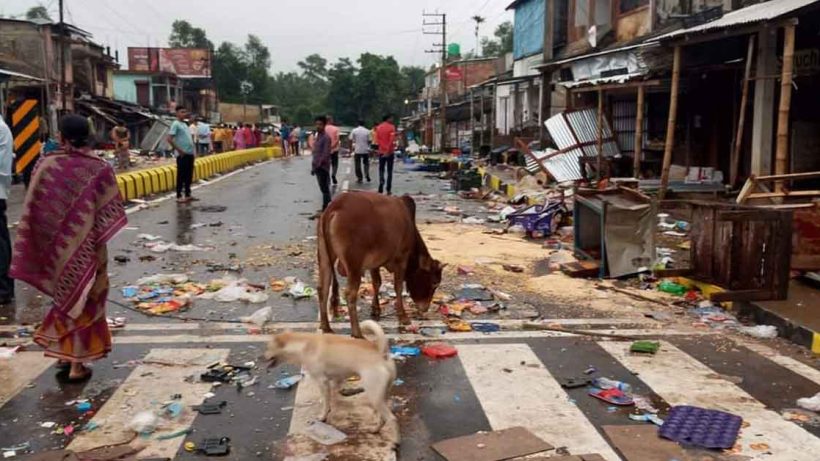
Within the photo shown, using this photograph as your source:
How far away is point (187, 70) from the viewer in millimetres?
65312

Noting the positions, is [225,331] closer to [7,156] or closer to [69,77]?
[7,156]

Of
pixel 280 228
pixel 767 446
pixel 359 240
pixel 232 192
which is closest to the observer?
pixel 767 446

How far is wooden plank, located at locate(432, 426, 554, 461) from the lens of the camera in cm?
405

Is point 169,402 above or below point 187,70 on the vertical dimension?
below

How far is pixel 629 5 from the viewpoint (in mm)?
21328

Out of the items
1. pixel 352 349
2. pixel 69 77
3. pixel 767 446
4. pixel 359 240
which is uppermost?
pixel 69 77

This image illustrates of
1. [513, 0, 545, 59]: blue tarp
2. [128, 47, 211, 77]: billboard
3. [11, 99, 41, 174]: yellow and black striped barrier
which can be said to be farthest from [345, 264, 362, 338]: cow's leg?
[128, 47, 211, 77]: billboard

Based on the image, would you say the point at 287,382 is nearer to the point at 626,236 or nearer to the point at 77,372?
the point at 77,372

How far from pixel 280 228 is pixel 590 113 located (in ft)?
33.0

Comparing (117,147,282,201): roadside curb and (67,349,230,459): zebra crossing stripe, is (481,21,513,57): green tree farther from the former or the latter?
(67,349,230,459): zebra crossing stripe

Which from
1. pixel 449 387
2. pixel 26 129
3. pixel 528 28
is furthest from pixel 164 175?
pixel 528 28

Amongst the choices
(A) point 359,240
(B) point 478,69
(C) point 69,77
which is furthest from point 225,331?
(B) point 478,69

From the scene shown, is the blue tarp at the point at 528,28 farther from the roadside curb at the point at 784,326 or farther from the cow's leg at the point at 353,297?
the cow's leg at the point at 353,297

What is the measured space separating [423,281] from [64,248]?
122 inches
